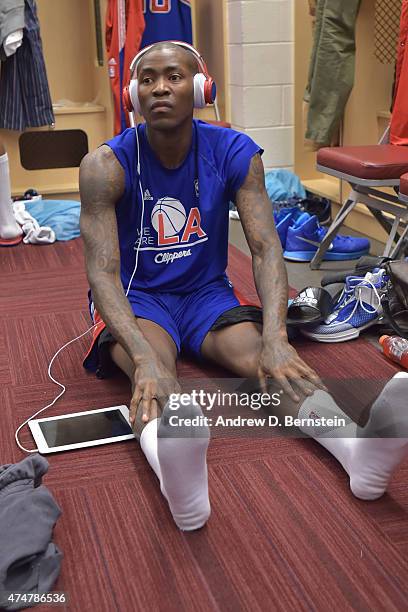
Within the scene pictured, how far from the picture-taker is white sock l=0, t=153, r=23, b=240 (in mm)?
3781

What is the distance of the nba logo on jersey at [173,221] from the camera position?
6.79 feet

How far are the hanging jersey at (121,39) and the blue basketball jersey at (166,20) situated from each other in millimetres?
55

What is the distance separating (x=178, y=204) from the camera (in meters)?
2.08

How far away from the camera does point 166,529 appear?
58.0 inches

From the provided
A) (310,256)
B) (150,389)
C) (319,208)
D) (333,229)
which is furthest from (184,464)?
(319,208)

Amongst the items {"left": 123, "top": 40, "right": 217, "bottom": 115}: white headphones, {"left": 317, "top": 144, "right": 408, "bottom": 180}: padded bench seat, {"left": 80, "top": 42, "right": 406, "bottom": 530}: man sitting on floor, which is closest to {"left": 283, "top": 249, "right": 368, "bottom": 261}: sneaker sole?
{"left": 317, "top": 144, "right": 408, "bottom": 180}: padded bench seat

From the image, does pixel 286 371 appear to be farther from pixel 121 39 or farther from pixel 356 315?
pixel 121 39

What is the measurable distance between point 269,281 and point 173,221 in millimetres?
318

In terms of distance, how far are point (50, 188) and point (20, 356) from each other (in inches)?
98.7

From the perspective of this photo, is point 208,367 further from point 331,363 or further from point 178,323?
point 331,363

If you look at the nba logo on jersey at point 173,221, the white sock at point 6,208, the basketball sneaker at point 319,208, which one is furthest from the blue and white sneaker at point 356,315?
the white sock at point 6,208

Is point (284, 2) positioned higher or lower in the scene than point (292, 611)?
higher

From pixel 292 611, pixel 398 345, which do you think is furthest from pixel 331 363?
pixel 292 611

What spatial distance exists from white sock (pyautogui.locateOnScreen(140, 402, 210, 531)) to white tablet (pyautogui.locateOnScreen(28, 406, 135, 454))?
1.32 ft
